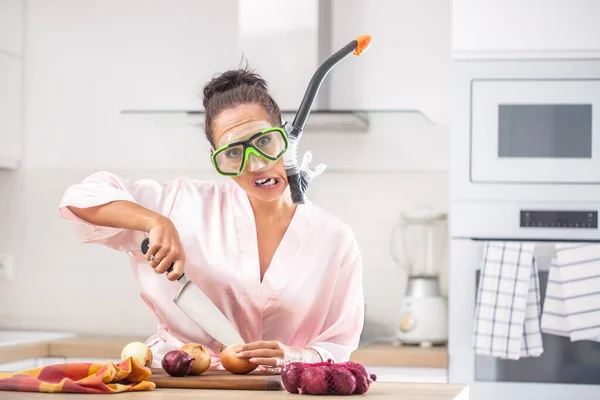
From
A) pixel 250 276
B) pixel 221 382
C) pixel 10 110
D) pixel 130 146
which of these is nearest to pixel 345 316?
pixel 250 276

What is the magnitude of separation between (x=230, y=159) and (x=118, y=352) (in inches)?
56.7

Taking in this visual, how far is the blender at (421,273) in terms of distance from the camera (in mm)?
2885

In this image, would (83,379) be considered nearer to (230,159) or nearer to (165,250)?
(165,250)

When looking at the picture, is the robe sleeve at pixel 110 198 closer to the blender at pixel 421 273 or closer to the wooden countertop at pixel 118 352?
the wooden countertop at pixel 118 352

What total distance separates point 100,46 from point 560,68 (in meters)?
1.70

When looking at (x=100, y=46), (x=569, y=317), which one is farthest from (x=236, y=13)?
(x=569, y=317)

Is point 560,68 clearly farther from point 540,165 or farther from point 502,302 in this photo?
point 502,302

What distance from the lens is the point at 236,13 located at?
338 centimetres

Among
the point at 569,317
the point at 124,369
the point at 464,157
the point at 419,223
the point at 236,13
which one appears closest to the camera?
the point at 124,369

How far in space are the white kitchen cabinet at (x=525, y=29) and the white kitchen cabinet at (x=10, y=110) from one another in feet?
5.52

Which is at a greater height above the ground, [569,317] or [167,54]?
[167,54]

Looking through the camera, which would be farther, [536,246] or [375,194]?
[375,194]

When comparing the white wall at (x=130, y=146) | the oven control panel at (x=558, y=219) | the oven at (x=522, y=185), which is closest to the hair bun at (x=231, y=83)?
the oven at (x=522, y=185)

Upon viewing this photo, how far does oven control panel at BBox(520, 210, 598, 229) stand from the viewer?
2734mm
